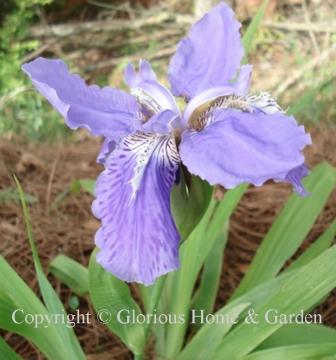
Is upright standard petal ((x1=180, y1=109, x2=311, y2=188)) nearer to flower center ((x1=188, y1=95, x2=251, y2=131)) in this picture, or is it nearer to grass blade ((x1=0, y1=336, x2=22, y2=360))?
flower center ((x1=188, y1=95, x2=251, y2=131))

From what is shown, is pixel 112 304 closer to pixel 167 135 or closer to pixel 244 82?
pixel 167 135

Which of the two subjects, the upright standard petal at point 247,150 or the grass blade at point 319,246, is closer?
the upright standard petal at point 247,150

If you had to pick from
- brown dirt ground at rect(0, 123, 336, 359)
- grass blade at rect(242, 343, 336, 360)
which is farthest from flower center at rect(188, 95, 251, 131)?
brown dirt ground at rect(0, 123, 336, 359)

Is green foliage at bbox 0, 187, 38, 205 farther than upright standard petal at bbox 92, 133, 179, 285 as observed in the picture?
Yes

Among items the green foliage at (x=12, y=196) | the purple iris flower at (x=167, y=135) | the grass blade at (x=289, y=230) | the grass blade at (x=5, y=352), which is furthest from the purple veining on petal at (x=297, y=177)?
the green foliage at (x=12, y=196)

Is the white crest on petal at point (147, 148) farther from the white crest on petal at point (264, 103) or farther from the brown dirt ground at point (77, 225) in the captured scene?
the brown dirt ground at point (77, 225)

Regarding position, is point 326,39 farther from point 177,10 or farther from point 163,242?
point 163,242

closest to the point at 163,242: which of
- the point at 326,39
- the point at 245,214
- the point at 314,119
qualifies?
the point at 245,214
